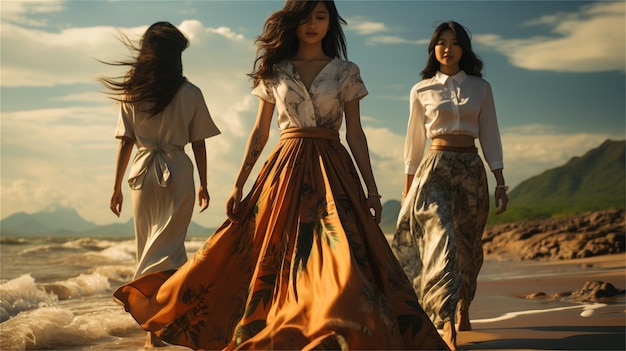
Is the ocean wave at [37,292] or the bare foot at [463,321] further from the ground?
the bare foot at [463,321]

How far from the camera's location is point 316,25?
431cm

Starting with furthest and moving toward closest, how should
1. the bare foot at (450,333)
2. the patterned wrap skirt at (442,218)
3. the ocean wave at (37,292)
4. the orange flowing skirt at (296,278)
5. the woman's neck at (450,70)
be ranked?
the ocean wave at (37,292), the woman's neck at (450,70), the patterned wrap skirt at (442,218), the bare foot at (450,333), the orange flowing skirt at (296,278)

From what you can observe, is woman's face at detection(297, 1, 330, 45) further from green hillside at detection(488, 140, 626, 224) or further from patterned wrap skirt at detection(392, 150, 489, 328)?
green hillside at detection(488, 140, 626, 224)

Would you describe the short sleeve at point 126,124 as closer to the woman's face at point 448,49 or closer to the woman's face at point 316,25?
the woman's face at point 316,25

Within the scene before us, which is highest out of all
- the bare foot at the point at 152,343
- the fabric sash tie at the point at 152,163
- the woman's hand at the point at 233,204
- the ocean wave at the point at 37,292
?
the fabric sash tie at the point at 152,163

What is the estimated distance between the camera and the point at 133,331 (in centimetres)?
714

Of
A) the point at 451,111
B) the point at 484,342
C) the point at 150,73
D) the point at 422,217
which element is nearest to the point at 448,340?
the point at 484,342

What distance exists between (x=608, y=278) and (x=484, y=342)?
4.23 meters

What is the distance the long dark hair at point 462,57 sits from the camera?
6047 mm

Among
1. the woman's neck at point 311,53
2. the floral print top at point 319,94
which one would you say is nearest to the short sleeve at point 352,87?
the floral print top at point 319,94

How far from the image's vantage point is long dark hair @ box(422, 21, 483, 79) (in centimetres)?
605

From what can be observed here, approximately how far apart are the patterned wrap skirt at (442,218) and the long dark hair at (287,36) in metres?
1.79

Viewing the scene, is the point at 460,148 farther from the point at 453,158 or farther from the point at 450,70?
the point at 450,70

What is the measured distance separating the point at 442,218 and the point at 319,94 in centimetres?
185
